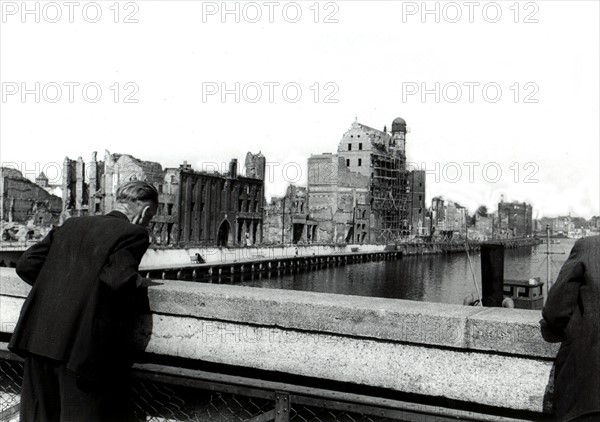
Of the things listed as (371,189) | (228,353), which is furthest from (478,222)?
(228,353)

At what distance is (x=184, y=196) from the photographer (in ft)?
A: 221

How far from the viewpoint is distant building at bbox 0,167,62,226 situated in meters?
72.2

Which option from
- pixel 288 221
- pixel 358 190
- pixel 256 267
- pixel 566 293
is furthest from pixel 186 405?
pixel 358 190

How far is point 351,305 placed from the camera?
3.91 m

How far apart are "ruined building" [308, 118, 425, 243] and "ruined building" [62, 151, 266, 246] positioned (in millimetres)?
22538

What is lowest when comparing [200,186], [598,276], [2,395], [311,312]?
[2,395]

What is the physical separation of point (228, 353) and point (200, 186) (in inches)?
2665

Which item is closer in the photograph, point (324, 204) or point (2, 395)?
point (2, 395)

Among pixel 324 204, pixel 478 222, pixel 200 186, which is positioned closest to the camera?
pixel 200 186

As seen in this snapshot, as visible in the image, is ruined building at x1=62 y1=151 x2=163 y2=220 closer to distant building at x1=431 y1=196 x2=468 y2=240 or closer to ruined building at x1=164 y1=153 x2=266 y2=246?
ruined building at x1=164 y1=153 x2=266 y2=246

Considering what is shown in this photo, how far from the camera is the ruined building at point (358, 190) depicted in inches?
4082

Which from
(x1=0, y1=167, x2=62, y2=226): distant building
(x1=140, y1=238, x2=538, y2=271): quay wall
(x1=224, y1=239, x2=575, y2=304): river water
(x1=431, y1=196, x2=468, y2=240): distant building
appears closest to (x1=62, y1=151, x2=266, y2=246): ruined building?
(x1=0, y1=167, x2=62, y2=226): distant building

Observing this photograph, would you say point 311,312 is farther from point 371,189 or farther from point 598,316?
point 371,189

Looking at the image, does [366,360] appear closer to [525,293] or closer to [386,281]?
[525,293]
